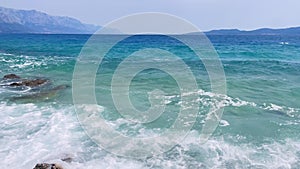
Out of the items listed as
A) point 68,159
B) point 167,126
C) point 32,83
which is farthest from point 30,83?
point 68,159

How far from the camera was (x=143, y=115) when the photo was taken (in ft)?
35.5

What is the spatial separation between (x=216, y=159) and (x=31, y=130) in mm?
5626

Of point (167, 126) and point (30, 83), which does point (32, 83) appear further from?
point (167, 126)

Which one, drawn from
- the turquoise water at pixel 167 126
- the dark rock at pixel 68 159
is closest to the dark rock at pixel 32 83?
the turquoise water at pixel 167 126

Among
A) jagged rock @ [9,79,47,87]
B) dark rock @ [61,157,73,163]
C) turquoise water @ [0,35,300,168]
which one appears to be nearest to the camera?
dark rock @ [61,157,73,163]

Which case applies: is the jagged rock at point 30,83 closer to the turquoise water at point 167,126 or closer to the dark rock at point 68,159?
the turquoise water at point 167,126

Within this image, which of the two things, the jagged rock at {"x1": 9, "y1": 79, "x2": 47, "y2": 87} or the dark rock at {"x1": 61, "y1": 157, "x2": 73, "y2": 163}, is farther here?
the jagged rock at {"x1": 9, "y1": 79, "x2": 47, "y2": 87}

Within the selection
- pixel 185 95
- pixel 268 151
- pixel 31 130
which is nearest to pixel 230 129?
pixel 268 151

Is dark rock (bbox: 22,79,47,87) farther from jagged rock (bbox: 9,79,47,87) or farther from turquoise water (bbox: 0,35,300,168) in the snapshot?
turquoise water (bbox: 0,35,300,168)

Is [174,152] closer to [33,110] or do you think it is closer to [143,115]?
[143,115]

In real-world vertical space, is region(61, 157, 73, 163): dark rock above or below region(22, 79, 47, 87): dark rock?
below

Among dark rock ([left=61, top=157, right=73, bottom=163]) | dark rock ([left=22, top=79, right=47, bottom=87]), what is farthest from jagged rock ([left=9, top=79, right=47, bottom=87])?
dark rock ([left=61, top=157, right=73, bottom=163])

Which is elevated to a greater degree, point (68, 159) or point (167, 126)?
point (167, 126)

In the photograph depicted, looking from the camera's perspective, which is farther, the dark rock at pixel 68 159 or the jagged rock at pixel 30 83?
the jagged rock at pixel 30 83
